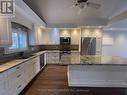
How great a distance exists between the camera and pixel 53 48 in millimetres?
8438

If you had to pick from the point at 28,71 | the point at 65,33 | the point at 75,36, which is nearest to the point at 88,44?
the point at 75,36

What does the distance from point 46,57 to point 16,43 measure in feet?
11.2

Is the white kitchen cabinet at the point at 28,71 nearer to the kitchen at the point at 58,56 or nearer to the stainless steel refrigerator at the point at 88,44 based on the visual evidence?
the kitchen at the point at 58,56

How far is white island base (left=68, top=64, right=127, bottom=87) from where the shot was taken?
3986 millimetres

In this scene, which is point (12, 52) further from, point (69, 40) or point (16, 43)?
point (69, 40)

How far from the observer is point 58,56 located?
776 cm

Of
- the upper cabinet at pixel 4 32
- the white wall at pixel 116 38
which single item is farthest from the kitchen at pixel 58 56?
the white wall at pixel 116 38

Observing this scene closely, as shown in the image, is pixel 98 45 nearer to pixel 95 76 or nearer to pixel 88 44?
pixel 88 44

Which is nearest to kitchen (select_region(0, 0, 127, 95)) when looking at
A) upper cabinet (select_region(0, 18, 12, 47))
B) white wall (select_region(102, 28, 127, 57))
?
upper cabinet (select_region(0, 18, 12, 47))

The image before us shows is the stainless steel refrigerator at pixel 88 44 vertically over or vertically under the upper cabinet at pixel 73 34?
under

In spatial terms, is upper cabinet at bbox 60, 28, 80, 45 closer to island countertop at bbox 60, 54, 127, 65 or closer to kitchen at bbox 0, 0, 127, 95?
kitchen at bbox 0, 0, 127, 95

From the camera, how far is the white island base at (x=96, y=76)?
399cm

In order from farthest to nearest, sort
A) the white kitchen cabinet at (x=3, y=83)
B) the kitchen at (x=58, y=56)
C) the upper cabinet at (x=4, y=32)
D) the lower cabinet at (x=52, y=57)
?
the lower cabinet at (x=52, y=57), the kitchen at (x=58, y=56), the upper cabinet at (x=4, y=32), the white kitchen cabinet at (x=3, y=83)

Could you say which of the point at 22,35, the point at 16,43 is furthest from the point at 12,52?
the point at 22,35
